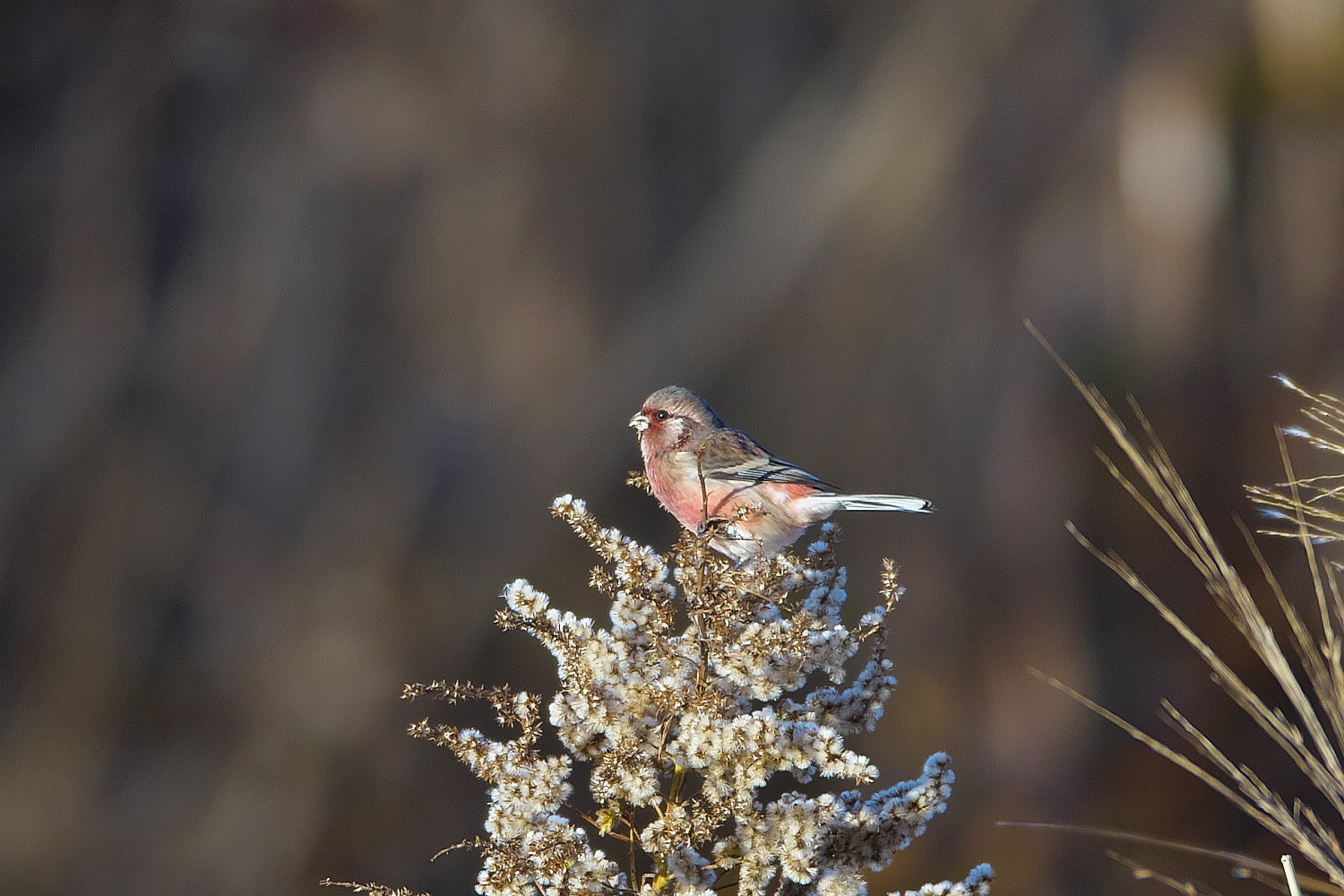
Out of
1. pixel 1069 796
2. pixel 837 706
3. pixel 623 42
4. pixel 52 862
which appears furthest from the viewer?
pixel 1069 796

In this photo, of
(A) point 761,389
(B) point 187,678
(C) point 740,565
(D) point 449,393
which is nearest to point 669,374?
(A) point 761,389

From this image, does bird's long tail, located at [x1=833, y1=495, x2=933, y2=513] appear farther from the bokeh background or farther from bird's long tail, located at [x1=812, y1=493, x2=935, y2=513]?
the bokeh background

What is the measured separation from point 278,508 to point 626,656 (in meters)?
4.10

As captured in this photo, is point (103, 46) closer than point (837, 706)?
No

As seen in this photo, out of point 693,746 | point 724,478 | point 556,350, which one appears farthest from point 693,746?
point 556,350

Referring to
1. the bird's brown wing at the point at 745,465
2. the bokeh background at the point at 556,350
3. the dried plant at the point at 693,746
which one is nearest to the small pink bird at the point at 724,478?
the bird's brown wing at the point at 745,465

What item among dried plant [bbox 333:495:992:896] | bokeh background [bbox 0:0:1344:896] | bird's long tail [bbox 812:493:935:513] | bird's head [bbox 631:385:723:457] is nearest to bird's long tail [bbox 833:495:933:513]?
bird's long tail [bbox 812:493:935:513]

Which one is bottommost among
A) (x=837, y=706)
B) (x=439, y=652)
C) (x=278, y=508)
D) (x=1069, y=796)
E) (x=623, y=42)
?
(x=837, y=706)

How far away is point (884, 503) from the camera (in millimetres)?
2082

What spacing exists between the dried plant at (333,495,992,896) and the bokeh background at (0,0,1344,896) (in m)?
3.80

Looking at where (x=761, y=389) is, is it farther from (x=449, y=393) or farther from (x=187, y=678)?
(x=187, y=678)

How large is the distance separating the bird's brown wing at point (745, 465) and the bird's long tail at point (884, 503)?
0.08m

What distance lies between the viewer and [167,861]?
185 inches

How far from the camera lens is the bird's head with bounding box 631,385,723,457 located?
253 centimetres
